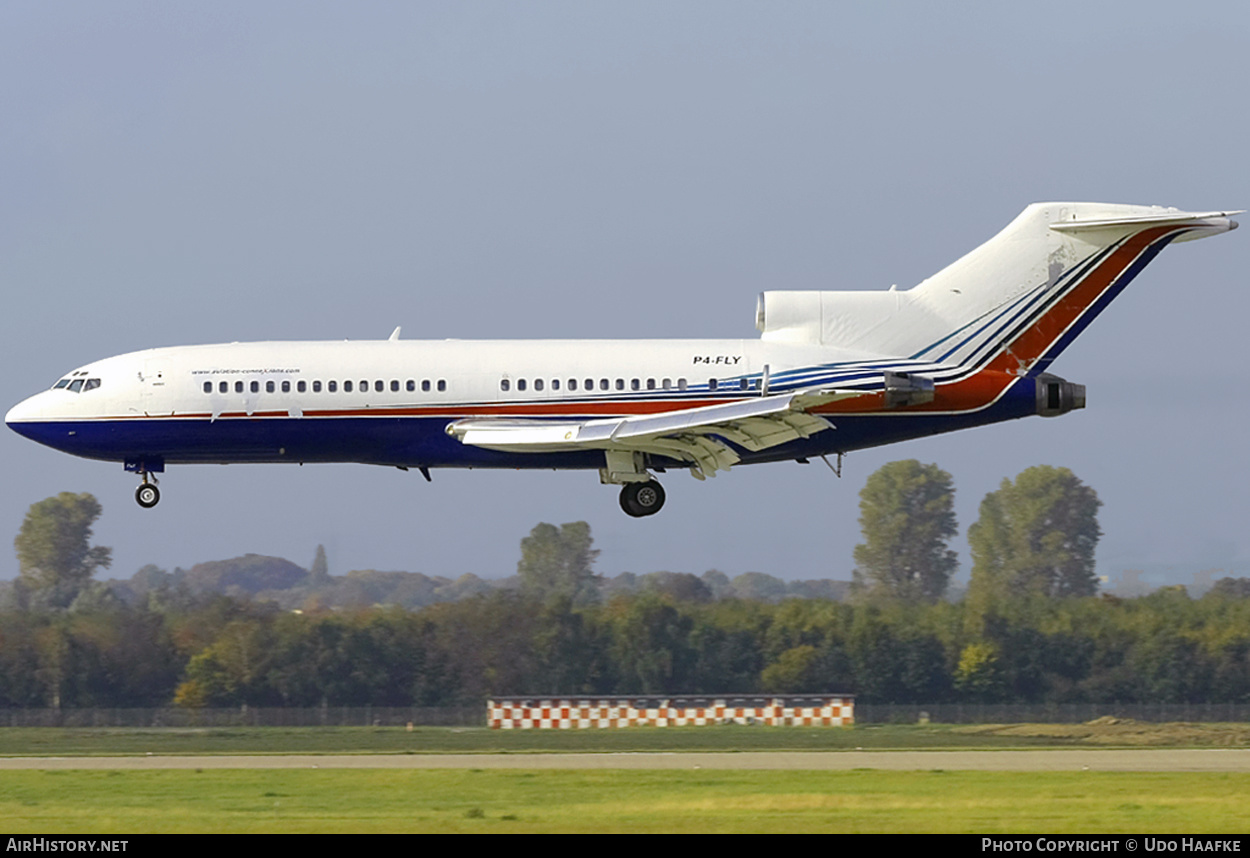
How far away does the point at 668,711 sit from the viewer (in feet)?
167

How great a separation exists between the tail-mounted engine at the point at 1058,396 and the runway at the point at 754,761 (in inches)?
311

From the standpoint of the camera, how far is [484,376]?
3981 cm

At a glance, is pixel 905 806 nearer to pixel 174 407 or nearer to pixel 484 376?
pixel 484 376

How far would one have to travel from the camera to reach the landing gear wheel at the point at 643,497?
136 feet

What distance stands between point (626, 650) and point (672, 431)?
64.6 feet

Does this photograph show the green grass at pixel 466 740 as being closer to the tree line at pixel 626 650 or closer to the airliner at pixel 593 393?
the tree line at pixel 626 650

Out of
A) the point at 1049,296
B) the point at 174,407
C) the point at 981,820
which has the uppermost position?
the point at 1049,296

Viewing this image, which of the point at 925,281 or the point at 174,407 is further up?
the point at 925,281

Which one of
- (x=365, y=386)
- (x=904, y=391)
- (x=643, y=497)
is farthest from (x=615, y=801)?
(x=904, y=391)

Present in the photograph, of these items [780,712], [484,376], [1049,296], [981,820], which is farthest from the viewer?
[780,712]

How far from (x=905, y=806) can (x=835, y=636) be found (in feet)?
88.9

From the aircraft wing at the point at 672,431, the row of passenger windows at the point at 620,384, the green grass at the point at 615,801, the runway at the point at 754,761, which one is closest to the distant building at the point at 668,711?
the runway at the point at 754,761

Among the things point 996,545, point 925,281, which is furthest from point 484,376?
point 996,545

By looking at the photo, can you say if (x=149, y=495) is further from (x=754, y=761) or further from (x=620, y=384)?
(x=754, y=761)
